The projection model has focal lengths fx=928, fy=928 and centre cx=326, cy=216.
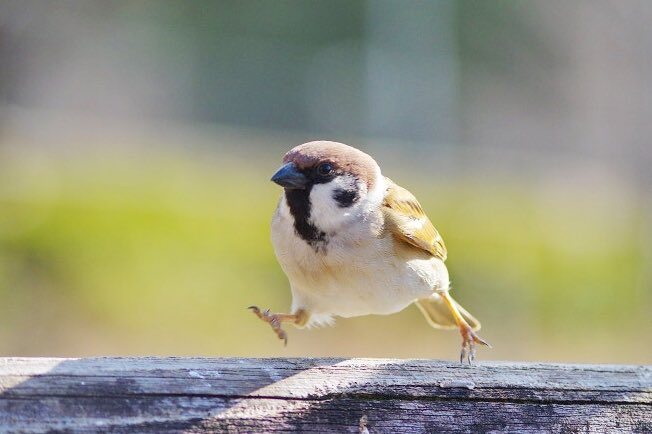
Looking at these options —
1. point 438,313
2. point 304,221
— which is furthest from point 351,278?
point 438,313

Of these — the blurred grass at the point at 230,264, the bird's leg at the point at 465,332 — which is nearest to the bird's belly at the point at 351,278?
the bird's leg at the point at 465,332

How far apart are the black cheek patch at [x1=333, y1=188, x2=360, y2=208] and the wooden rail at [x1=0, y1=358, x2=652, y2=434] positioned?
93 cm

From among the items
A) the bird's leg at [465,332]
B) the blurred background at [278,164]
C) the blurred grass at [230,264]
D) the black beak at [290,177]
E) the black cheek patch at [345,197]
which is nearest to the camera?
the black beak at [290,177]

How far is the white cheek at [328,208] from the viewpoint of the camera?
2461mm

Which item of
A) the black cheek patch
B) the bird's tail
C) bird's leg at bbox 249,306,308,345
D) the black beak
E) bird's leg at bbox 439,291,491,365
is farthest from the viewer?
the bird's tail

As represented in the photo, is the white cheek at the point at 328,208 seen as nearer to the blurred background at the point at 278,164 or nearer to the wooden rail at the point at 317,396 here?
the wooden rail at the point at 317,396

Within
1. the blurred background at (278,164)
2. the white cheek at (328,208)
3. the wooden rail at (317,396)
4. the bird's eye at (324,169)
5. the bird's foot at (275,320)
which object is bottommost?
the wooden rail at (317,396)

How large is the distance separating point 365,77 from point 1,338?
164 inches

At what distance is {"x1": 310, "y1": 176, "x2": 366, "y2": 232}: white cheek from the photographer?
8.07 ft

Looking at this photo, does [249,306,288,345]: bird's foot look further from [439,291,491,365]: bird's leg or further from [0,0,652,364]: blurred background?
[0,0,652,364]: blurred background

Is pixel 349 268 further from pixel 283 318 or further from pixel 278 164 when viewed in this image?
pixel 278 164

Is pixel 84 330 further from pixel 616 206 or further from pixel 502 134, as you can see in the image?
pixel 502 134

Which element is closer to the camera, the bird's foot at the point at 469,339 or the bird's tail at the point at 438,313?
the bird's foot at the point at 469,339

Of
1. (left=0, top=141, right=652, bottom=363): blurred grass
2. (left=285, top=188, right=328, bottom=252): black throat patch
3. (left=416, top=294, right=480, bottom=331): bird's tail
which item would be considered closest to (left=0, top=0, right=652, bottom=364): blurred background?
(left=0, top=141, right=652, bottom=363): blurred grass
